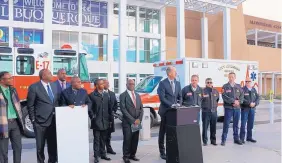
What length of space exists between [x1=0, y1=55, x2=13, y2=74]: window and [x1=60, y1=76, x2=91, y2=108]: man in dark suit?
4413mm

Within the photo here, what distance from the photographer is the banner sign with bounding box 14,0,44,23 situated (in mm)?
27062

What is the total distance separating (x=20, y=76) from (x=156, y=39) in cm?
2542

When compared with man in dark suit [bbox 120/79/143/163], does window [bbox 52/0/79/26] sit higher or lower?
higher

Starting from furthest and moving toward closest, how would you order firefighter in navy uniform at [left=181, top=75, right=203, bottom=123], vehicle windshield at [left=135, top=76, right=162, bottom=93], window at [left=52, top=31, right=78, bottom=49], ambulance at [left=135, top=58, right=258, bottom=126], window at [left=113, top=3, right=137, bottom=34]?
window at [left=113, top=3, right=137, bottom=34], window at [left=52, top=31, right=78, bottom=49], vehicle windshield at [left=135, top=76, right=162, bottom=93], ambulance at [left=135, top=58, right=258, bottom=126], firefighter in navy uniform at [left=181, top=75, right=203, bottom=123]

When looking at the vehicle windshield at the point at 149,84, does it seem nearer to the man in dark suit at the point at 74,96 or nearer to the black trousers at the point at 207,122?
the black trousers at the point at 207,122

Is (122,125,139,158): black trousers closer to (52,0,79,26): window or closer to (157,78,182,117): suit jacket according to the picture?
(157,78,182,117): suit jacket

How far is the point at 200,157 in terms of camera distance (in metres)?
5.46

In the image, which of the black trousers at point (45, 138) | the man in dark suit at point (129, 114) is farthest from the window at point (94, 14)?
the black trousers at point (45, 138)

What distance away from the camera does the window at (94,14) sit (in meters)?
30.0

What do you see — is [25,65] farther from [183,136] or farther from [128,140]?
[183,136]

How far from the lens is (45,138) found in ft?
18.6

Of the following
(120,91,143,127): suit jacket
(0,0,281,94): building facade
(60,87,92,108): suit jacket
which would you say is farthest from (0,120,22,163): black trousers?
(0,0,281,94): building facade

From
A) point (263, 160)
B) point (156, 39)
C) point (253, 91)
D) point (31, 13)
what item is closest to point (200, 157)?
point (263, 160)

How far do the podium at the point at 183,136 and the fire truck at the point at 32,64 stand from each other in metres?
5.30
